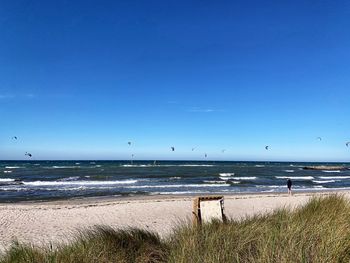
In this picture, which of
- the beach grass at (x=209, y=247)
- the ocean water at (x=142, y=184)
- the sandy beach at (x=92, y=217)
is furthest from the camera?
the ocean water at (x=142, y=184)

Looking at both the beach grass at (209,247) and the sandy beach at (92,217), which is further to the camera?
the sandy beach at (92,217)

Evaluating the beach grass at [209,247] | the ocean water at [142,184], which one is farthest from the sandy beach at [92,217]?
the ocean water at [142,184]

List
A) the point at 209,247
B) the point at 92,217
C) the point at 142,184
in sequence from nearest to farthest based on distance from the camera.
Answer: the point at 209,247, the point at 92,217, the point at 142,184

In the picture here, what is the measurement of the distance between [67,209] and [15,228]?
4.82 meters

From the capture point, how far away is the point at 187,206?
20.0 m

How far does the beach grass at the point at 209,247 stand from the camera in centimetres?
413

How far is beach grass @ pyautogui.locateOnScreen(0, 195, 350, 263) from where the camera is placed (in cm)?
413

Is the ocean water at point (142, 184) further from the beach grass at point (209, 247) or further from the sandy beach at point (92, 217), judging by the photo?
the beach grass at point (209, 247)

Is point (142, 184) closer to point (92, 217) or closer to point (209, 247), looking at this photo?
point (92, 217)

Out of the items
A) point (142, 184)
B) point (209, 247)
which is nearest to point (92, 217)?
point (209, 247)

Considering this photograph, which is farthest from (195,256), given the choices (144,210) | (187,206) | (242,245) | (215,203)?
(187,206)

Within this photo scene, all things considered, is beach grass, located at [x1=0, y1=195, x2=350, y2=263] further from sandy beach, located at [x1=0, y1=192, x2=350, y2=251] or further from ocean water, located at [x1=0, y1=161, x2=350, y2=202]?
ocean water, located at [x1=0, y1=161, x2=350, y2=202]

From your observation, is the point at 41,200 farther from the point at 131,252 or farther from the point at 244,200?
the point at 131,252

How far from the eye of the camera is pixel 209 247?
4.40 metres
